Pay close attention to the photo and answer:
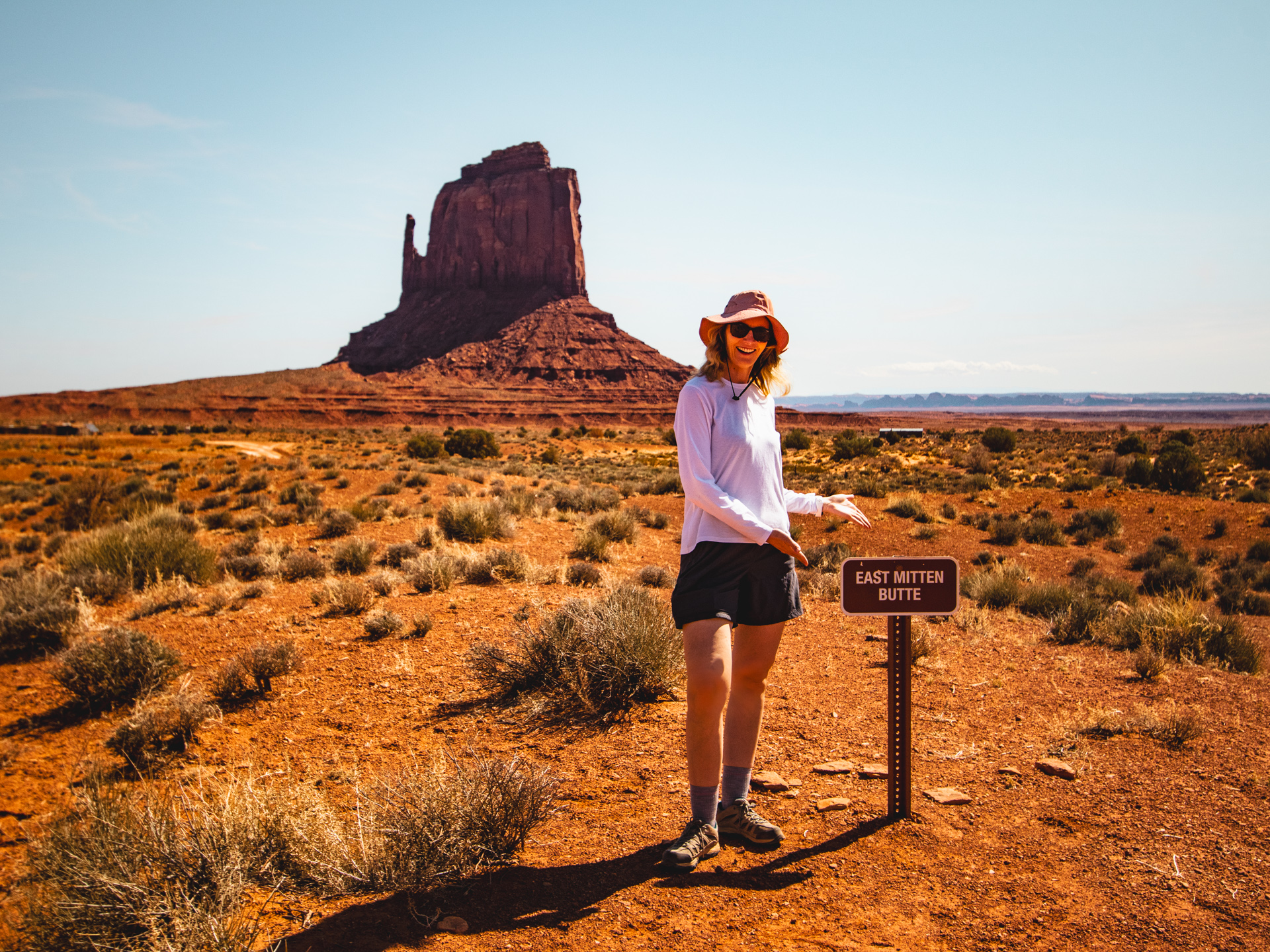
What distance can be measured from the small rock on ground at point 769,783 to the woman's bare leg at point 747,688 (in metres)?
0.81

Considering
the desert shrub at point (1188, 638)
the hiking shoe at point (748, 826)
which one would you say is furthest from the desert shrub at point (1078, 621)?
the hiking shoe at point (748, 826)

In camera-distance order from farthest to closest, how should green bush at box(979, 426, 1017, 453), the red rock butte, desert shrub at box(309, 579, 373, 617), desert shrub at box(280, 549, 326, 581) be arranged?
1. the red rock butte
2. green bush at box(979, 426, 1017, 453)
3. desert shrub at box(280, 549, 326, 581)
4. desert shrub at box(309, 579, 373, 617)

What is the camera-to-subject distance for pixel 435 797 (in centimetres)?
336

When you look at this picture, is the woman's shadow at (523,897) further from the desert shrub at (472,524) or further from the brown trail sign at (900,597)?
the desert shrub at (472,524)

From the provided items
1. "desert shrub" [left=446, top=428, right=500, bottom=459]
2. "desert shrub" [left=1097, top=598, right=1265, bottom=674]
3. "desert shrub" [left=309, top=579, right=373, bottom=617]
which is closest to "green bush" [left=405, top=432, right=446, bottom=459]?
"desert shrub" [left=446, top=428, right=500, bottom=459]

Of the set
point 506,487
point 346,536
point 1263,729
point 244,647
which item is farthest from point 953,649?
point 506,487

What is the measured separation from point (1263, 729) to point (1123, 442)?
126 ft

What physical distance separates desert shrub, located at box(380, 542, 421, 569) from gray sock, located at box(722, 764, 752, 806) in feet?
25.3

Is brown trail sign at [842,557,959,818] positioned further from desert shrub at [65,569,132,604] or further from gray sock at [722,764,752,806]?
desert shrub at [65,569,132,604]

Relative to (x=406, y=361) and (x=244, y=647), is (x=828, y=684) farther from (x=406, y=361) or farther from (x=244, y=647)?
(x=406, y=361)

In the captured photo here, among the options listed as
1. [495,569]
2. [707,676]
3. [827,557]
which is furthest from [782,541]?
[827,557]

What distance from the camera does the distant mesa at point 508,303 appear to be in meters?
91.0

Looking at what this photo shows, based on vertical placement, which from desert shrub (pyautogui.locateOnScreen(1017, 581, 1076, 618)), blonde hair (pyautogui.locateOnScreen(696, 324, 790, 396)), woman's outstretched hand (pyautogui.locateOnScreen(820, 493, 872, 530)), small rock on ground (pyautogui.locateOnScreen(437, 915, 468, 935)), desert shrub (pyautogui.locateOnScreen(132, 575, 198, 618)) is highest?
blonde hair (pyautogui.locateOnScreen(696, 324, 790, 396))

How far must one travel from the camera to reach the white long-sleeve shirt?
121 inches
